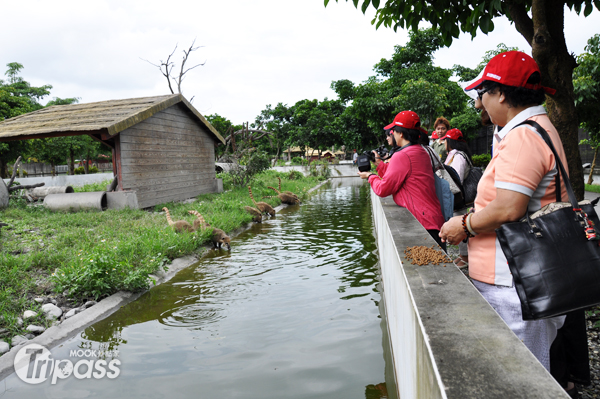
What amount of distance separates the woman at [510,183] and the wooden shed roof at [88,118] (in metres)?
12.1

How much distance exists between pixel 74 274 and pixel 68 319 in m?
1.07

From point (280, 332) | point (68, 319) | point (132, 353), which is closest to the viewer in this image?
point (132, 353)

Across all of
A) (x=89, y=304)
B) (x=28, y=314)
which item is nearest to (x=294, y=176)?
(x=89, y=304)

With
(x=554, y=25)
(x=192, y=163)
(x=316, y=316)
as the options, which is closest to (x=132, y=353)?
(x=316, y=316)

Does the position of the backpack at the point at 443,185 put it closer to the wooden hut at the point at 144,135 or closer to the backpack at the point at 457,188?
the backpack at the point at 457,188

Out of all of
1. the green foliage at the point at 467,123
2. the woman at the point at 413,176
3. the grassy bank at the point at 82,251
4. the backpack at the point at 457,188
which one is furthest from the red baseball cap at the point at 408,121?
the green foliage at the point at 467,123

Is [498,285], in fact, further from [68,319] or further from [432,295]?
[68,319]

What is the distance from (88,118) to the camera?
548 inches

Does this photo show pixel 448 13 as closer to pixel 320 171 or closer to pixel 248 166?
pixel 248 166

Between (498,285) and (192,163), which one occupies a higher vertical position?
(192,163)

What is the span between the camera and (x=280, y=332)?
4723 mm

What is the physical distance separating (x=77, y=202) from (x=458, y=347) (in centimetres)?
1356

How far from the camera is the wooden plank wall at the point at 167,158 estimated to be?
14000mm

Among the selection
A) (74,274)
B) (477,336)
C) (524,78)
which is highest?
(524,78)
